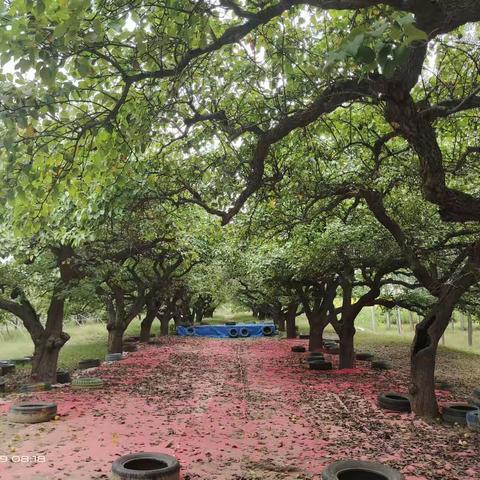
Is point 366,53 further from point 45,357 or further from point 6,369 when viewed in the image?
point 6,369

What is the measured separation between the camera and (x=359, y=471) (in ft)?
22.4

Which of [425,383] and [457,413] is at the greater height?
[425,383]

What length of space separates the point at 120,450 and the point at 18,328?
23659mm

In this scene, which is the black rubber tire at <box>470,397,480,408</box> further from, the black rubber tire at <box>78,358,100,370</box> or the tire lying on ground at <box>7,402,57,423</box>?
the black rubber tire at <box>78,358,100,370</box>

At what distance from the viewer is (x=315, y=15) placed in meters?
7.16

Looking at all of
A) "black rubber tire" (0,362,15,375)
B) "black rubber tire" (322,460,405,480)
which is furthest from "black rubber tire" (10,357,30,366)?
"black rubber tire" (322,460,405,480)

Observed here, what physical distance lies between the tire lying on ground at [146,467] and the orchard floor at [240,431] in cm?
35

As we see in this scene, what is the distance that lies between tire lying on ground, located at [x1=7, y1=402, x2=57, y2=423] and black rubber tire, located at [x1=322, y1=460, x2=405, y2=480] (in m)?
6.58

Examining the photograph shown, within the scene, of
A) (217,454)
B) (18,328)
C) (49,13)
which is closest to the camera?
(49,13)

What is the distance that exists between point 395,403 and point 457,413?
5.00 ft

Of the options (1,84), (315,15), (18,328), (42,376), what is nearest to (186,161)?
(315,15)

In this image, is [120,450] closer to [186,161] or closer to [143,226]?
[186,161]

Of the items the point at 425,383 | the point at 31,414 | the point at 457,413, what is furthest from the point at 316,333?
the point at 31,414

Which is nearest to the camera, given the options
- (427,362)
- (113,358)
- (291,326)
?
(427,362)
